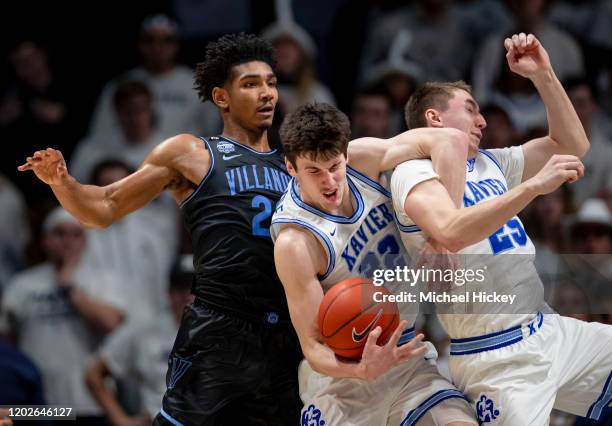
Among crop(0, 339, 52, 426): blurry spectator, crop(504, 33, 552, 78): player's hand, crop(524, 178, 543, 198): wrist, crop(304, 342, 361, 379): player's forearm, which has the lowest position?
crop(0, 339, 52, 426): blurry spectator

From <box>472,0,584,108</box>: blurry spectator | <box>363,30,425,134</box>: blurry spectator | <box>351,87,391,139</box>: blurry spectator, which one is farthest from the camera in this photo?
<box>363,30,425,134</box>: blurry spectator

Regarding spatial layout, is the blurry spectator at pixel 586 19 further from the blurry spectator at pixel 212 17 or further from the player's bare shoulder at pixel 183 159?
the player's bare shoulder at pixel 183 159

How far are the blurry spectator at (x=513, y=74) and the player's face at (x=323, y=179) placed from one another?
183 inches

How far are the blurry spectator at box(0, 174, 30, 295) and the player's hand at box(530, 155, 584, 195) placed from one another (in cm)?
574

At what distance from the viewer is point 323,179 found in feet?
15.0

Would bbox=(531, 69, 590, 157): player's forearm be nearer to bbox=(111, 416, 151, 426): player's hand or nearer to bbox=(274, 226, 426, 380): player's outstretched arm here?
bbox=(274, 226, 426, 380): player's outstretched arm

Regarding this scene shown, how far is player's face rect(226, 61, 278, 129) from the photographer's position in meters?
5.34

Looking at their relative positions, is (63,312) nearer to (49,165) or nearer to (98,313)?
(98,313)

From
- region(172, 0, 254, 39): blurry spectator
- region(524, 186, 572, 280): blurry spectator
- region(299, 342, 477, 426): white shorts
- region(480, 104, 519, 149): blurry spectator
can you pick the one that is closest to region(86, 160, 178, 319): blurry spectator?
region(172, 0, 254, 39): blurry spectator

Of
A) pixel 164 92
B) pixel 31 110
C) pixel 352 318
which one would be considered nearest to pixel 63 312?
pixel 31 110

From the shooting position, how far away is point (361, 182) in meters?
4.84

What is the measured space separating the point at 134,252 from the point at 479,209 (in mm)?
4907

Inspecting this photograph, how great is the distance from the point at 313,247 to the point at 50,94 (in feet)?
17.8

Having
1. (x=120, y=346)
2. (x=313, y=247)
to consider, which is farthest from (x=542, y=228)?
(x=313, y=247)
